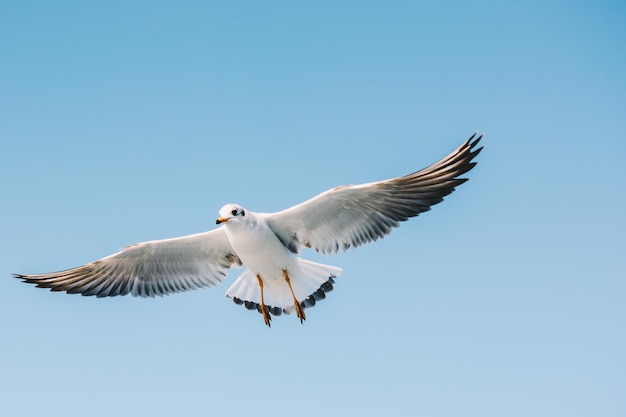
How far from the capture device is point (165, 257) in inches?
539

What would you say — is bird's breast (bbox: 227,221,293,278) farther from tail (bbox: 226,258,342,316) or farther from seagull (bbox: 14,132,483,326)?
tail (bbox: 226,258,342,316)

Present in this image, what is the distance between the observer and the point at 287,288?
13484 mm

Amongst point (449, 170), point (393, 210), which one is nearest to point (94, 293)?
point (393, 210)

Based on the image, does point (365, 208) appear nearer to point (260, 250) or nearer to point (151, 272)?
point (260, 250)

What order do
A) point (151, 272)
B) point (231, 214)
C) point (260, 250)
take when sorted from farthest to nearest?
point (151, 272)
point (260, 250)
point (231, 214)

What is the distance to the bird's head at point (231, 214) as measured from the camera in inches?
480

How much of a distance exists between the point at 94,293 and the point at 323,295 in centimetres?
379

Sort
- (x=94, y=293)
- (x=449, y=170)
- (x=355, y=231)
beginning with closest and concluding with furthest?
(x=449, y=170), (x=355, y=231), (x=94, y=293)

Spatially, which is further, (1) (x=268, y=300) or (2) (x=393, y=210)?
(1) (x=268, y=300)

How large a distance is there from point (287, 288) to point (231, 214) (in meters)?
1.91

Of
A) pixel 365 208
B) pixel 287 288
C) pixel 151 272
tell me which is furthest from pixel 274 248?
pixel 151 272

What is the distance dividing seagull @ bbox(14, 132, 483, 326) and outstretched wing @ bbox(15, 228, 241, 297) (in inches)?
0.6

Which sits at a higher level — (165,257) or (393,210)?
(165,257)

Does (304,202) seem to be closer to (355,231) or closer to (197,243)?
(355,231)
